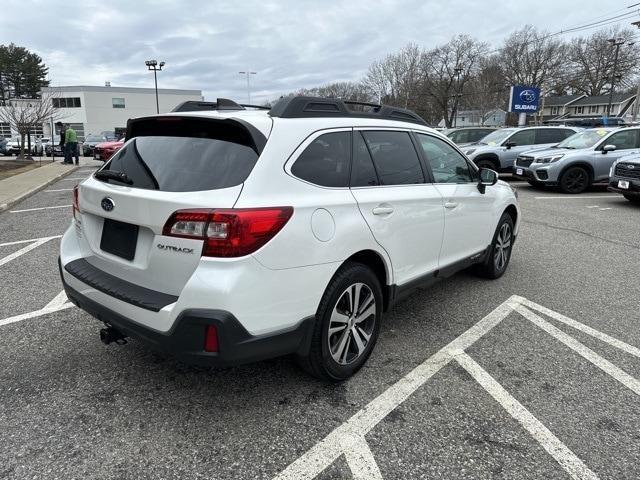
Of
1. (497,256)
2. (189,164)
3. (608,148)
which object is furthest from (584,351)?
(608,148)

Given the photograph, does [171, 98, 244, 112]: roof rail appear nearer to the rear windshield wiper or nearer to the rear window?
the rear window

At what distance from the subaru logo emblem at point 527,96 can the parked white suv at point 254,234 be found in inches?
1013

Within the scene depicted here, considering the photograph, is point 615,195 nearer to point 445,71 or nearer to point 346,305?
point 346,305

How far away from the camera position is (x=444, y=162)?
415cm

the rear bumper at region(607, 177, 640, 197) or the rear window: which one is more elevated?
the rear window

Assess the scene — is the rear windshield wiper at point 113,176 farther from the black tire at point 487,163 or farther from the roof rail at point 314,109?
the black tire at point 487,163

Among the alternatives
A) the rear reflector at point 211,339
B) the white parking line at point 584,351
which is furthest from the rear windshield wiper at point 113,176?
the white parking line at point 584,351

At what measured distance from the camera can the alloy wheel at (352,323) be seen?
290 cm

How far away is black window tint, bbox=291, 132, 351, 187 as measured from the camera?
2.71 meters

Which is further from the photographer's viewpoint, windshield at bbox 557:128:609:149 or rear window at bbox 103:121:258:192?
windshield at bbox 557:128:609:149

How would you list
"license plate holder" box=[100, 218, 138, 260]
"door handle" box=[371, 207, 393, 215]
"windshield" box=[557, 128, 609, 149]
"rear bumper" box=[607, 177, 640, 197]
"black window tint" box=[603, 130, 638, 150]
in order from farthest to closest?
"windshield" box=[557, 128, 609, 149], "black window tint" box=[603, 130, 638, 150], "rear bumper" box=[607, 177, 640, 197], "door handle" box=[371, 207, 393, 215], "license plate holder" box=[100, 218, 138, 260]

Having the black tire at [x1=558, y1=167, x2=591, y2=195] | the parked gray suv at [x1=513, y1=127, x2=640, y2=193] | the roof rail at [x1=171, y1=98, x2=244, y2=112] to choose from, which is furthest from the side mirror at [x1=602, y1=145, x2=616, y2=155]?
the roof rail at [x1=171, y1=98, x2=244, y2=112]

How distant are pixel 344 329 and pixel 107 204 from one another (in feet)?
5.26

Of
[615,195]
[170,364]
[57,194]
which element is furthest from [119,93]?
[170,364]
